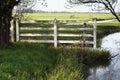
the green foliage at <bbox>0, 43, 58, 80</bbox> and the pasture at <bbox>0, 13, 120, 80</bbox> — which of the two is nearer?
the green foliage at <bbox>0, 43, 58, 80</bbox>

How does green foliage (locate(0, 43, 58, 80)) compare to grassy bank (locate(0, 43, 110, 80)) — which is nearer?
green foliage (locate(0, 43, 58, 80))

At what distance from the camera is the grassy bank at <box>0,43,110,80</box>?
39.6 ft

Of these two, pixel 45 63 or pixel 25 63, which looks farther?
pixel 45 63

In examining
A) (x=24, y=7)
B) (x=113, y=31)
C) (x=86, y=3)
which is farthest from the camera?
(x=113, y=31)

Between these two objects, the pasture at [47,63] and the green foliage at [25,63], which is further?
the pasture at [47,63]

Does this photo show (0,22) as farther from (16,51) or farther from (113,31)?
(113,31)

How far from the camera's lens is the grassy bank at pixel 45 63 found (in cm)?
1207

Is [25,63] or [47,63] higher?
[25,63]

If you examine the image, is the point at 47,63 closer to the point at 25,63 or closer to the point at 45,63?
the point at 45,63

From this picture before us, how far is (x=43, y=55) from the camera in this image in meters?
16.9

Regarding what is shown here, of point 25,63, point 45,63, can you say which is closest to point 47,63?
point 45,63

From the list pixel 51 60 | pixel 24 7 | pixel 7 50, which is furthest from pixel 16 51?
pixel 24 7

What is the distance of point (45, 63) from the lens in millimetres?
15133

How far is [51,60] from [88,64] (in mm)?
2939
